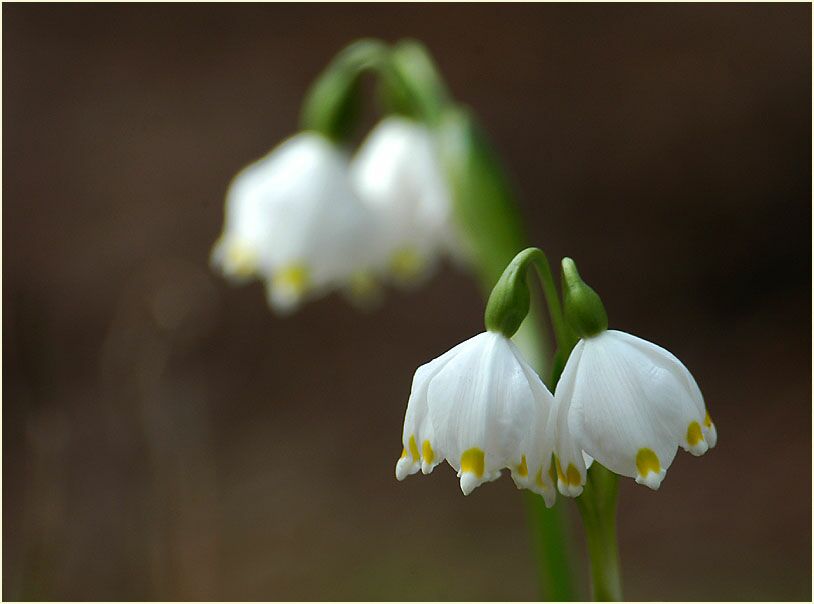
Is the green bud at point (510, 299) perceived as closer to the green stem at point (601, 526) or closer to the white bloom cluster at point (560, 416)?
the white bloom cluster at point (560, 416)

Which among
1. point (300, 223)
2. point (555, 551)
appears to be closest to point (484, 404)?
point (555, 551)

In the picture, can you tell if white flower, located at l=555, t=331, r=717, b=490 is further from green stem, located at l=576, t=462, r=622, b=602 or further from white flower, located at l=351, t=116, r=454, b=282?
white flower, located at l=351, t=116, r=454, b=282

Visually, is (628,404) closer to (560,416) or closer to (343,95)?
Result: (560,416)

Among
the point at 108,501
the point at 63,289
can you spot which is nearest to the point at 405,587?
the point at 108,501

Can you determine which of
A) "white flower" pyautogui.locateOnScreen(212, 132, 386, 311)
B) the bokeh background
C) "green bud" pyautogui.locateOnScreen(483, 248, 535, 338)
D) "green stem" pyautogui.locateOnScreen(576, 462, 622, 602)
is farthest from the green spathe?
the bokeh background

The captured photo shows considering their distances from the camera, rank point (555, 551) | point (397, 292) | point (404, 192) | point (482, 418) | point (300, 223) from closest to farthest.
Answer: point (482, 418) < point (555, 551) < point (300, 223) < point (404, 192) < point (397, 292)
